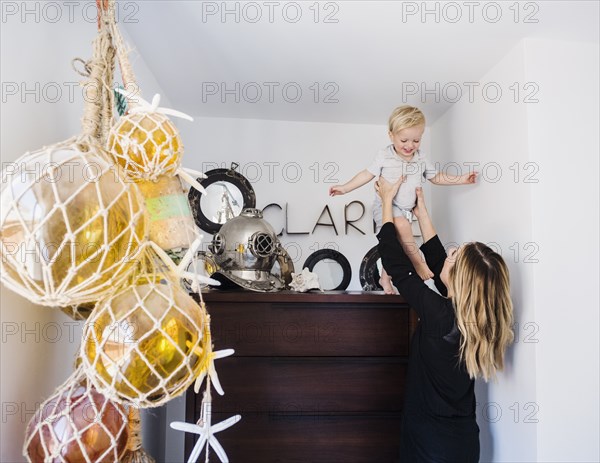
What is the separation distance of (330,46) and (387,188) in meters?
0.51

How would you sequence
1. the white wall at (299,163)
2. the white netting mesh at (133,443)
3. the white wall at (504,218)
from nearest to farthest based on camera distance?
the white netting mesh at (133,443) → the white wall at (504,218) → the white wall at (299,163)

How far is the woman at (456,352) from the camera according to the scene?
1323mm

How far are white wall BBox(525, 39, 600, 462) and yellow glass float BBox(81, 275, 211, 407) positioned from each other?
3.68 ft

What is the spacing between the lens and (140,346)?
0.60m

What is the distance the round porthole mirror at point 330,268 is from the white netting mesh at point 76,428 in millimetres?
1396

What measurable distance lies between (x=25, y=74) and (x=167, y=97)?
1078mm

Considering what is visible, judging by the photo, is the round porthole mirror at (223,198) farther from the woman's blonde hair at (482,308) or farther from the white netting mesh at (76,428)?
the white netting mesh at (76,428)

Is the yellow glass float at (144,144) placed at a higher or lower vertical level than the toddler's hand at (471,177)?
lower

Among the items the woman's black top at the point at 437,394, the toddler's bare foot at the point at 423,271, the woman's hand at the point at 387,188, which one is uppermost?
the woman's hand at the point at 387,188

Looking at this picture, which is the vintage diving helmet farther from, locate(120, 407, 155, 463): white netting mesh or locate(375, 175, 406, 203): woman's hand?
locate(120, 407, 155, 463): white netting mesh

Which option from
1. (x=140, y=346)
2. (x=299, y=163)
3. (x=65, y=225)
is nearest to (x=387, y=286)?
(x=299, y=163)

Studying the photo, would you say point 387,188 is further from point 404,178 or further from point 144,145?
point 144,145

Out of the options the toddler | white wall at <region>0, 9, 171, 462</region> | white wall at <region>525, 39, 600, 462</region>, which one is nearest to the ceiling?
white wall at <region>525, 39, 600, 462</region>

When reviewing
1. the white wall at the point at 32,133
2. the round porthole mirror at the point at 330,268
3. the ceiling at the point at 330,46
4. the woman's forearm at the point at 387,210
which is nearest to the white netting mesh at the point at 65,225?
the white wall at the point at 32,133
